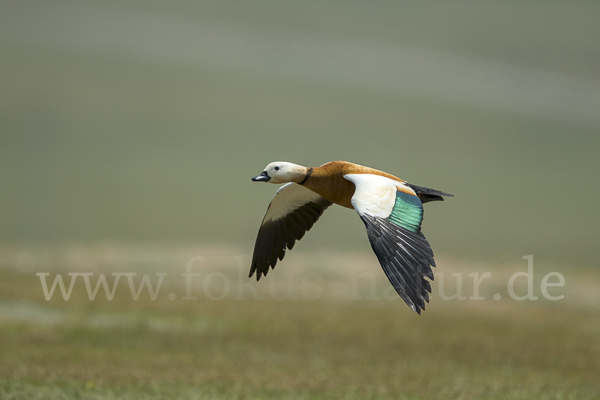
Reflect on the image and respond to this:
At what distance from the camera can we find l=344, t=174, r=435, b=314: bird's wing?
198 inches

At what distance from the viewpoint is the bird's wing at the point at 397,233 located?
5.03 m

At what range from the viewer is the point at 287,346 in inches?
470

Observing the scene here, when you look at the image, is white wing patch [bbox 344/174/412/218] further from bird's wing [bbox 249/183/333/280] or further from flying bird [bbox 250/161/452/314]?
bird's wing [bbox 249/183/333/280]

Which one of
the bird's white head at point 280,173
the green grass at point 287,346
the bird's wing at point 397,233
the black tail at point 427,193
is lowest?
the green grass at point 287,346

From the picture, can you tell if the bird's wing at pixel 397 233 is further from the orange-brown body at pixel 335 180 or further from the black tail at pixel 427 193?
the black tail at pixel 427 193

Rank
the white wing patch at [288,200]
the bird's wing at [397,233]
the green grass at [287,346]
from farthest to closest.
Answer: the green grass at [287,346]
the white wing patch at [288,200]
the bird's wing at [397,233]

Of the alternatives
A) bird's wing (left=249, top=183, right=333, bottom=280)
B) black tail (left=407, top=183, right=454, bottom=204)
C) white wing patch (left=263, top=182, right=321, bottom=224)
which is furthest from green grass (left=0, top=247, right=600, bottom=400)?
black tail (left=407, top=183, right=454, bottom=204)

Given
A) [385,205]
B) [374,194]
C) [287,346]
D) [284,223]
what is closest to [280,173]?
[374,194]

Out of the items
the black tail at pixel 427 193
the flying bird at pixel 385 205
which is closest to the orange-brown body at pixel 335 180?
the flying bird at pixel 385 205

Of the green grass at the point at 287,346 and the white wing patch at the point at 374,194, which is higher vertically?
the white wing patch at the point at 374,194

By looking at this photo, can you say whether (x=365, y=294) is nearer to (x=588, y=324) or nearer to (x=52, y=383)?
(x=588, y=324)

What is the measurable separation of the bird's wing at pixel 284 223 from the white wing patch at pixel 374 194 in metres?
1.45

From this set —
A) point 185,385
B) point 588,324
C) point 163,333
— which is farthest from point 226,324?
point 588,324

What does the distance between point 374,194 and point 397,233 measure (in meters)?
0.40
